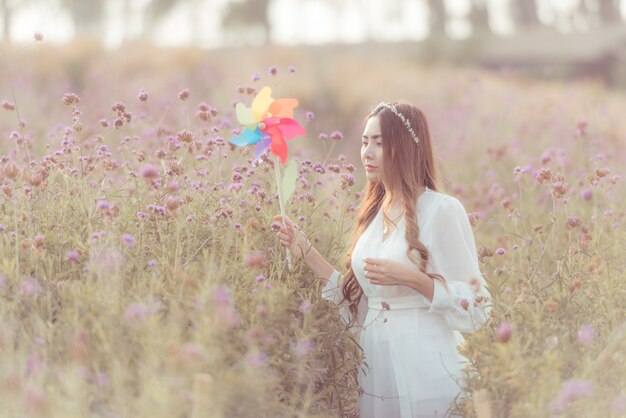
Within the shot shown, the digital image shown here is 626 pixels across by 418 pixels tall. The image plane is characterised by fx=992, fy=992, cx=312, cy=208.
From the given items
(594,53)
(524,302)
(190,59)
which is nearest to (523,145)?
(524,302)

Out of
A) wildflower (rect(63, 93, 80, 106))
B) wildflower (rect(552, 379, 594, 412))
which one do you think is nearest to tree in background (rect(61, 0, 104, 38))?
wildflower (rect(63, 93, 80, 106))

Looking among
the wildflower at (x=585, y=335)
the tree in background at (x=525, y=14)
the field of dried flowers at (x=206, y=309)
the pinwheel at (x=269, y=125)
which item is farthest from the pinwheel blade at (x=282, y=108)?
the tree in background at (x=525, y=14)

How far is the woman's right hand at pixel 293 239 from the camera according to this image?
3.53 metres

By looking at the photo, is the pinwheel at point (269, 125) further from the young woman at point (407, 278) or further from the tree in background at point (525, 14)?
the tree in background at point (525, 14)

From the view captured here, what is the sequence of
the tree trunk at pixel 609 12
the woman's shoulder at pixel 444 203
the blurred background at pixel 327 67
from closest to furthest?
the woman's shoulder at pixel 444 203
the blurred background at pixel 327 67
the tree trunk at pixel 609 12

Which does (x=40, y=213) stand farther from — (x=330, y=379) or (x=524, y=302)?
(x=524, y=302)

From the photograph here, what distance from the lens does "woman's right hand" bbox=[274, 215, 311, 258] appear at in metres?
3.53

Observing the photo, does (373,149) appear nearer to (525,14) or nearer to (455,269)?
(455,269)

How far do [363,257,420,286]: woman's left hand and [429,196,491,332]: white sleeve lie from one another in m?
0.12

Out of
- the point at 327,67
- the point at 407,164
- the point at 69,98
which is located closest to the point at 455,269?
the point at 407,164

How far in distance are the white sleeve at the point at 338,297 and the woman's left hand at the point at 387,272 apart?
227 millimetres

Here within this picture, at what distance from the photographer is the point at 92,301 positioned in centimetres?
300

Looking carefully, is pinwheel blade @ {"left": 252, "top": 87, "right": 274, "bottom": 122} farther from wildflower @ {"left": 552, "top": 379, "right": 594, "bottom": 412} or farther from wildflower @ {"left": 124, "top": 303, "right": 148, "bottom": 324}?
wildflower @ {"left": 552, "top": 379, "right": 594, "bottom": 412}

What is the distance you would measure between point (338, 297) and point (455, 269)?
1.53 ft
